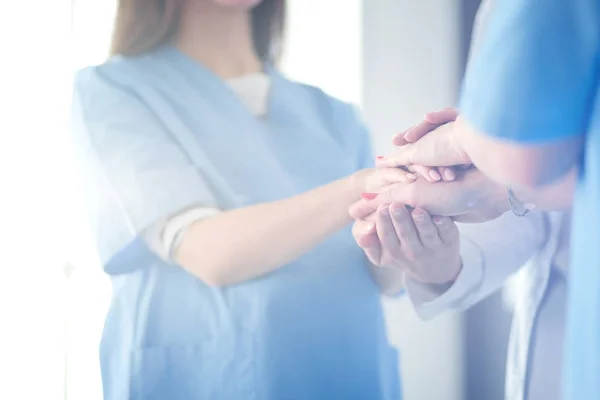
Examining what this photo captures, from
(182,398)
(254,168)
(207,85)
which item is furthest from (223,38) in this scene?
(182,398)

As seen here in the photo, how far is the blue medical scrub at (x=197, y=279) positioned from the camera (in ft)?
2.01

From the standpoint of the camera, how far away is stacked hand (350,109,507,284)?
509 mm

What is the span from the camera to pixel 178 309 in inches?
24.3

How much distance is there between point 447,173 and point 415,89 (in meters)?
0.23

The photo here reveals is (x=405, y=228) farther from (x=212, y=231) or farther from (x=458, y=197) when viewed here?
(x=212, y=231)

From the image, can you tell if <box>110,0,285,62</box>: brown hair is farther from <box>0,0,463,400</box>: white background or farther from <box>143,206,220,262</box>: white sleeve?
<box>143,206,220,262</box>: white sleeve

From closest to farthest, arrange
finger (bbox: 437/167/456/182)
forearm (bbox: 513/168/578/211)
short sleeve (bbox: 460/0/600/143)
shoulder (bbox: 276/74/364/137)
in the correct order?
short sleeve (bbox: 460/0/600/143) → forearm (bbox: 513/168/578/211) → finger (bbox: 437/167/456/182) → shoulder (bbox: 276/74/364/137)

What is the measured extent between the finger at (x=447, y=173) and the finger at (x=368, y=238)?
0.10m

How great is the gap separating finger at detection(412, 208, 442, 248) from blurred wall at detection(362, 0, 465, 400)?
0.43 ft

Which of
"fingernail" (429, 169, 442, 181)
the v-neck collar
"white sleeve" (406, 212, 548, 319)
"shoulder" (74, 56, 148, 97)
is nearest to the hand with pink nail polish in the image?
"fingernail" (429, 169, 442, 181)

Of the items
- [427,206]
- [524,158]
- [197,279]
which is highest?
[524,158]

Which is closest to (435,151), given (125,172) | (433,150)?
(433,150)

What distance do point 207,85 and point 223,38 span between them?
63 millimetres

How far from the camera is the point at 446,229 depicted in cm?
57
